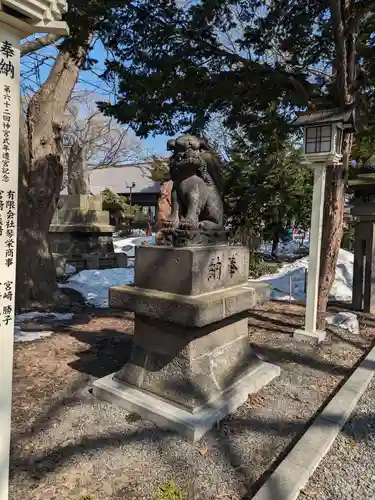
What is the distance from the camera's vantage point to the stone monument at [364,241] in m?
7.15

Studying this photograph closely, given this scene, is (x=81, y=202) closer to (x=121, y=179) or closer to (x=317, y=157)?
(x=317, y=157)

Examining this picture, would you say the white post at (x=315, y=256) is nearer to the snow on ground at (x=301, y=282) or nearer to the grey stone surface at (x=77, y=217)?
the snow on ground at (x=301, y=282)

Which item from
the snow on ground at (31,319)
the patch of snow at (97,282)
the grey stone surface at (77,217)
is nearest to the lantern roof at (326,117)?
the snow on ground at (31,319)

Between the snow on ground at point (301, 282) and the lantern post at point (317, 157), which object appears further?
the snow on ground at point (301, 282)

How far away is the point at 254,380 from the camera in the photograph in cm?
367

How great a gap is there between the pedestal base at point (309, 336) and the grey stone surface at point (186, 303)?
76.3 inches

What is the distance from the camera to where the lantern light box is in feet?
15.6

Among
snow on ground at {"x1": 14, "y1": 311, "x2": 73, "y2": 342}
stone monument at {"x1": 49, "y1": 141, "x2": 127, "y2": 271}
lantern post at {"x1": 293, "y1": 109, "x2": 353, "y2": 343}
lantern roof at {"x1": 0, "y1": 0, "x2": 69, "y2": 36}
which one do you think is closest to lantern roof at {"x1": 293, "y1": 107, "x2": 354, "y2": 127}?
lantern post at {"x1": 293, "y1": 109, "x2": 353, "y2": 343}

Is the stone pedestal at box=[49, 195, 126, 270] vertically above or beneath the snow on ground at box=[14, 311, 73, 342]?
above

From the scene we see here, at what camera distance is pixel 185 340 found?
10.3ft

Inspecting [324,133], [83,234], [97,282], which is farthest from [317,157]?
[83,234]

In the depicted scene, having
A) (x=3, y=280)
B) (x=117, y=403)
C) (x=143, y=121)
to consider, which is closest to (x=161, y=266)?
(x=117, y=403)

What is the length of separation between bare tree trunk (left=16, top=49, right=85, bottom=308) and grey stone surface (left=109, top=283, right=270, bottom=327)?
176 inches

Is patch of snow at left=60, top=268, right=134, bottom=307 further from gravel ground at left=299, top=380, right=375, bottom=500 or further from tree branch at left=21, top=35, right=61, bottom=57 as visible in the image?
gravel ground at left=299, top=380, right=375, bottom=500
